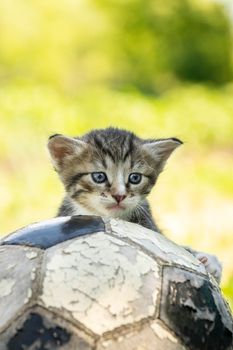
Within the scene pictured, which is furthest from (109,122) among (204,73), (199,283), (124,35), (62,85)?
(199,283)

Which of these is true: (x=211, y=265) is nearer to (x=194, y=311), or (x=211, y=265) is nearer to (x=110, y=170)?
(x=110, y=170)

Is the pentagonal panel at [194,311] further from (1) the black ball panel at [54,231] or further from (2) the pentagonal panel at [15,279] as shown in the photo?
(2) the pentagonal panel at [15,279]

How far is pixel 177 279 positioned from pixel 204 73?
52.9 ft

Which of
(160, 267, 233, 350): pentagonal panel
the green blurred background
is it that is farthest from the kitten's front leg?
the green blurred background

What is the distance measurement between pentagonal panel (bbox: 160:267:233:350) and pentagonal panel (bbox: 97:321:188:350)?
0.04 m

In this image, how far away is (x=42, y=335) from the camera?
3.46 metres

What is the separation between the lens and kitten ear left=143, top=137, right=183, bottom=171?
517cm

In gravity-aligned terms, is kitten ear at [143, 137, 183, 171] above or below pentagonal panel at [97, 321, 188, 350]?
above

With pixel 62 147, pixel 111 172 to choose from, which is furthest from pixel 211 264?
pixel 62 147

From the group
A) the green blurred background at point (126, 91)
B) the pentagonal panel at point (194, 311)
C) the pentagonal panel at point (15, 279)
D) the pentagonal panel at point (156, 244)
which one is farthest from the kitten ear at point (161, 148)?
the green blurred background at point (126, 91)

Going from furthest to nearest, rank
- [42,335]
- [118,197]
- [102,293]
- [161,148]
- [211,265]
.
A: [161,148], [211,265], [118,197], [102,293], [42,335]

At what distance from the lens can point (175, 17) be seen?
63.4ft

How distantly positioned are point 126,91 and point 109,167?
12303 mm

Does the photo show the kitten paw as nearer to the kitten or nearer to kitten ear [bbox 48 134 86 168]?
the kitten
